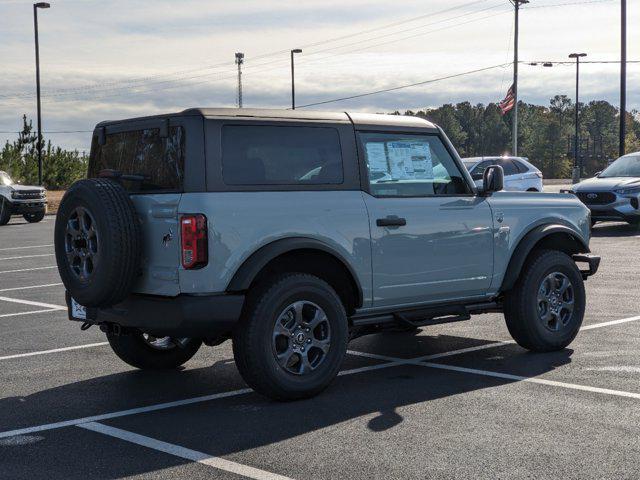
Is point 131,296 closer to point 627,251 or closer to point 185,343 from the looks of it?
point 185,343

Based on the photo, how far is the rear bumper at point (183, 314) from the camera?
19.7 ft

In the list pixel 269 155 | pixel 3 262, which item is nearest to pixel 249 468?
pixel 269 155

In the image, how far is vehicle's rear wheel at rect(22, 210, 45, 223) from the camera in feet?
100

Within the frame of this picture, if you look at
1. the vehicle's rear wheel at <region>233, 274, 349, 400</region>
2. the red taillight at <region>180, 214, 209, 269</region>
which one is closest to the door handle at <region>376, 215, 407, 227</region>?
the vehicle's rear wheel at <region>233, 274, 349, 400</region>

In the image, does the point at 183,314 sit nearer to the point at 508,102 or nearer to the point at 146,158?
the point at 146,158

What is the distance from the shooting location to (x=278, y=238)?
636cm

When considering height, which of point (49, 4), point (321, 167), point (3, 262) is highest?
point (49, 4)

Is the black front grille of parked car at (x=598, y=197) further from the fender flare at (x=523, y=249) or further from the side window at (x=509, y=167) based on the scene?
the fender flare at (x=523, y=249)

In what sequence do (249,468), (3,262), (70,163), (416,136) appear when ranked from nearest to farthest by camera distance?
(249,468) < (416,136) < (3,262) < (70,163)

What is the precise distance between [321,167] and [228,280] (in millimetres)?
1164

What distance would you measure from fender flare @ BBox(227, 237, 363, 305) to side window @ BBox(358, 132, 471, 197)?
74cm

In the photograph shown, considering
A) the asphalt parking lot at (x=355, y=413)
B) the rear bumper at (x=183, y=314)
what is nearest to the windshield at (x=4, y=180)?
the asphalt parking lot at (x=355, y=413)

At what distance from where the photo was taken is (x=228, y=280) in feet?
20.2

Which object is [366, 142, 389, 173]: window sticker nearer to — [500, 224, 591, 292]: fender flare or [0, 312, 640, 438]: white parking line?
[500, 224, 591, 292]: fender flare
